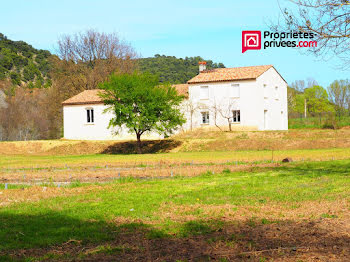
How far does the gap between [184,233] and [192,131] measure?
4296 cm

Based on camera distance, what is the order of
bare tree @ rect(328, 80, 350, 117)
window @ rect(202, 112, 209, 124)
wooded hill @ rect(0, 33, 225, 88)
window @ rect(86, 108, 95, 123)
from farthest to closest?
wooded hill @ rect(0, 33, 225, 88), bare tree @ rect(328, 80, 350, 117), window @ rect(86, 108, 95, 123), window @ rect(202, 112, 209, 124)

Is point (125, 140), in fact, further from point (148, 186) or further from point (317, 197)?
point (317, 197)

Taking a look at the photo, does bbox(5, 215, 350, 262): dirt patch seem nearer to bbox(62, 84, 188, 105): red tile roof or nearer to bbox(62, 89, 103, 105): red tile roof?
bbox(62, 84, 188, 105): red tile roof

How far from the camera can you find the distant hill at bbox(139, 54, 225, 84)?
9175 centimetres

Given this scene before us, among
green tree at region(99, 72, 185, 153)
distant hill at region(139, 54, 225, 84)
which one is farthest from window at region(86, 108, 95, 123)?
distant hill at region(139, 54, 225, 84)

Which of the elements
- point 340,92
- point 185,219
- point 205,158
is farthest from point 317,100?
point 185,219

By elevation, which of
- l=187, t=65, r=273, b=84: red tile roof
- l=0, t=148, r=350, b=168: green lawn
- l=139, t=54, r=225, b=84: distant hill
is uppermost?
l=139, t=54, r=225, b=84: distant hill

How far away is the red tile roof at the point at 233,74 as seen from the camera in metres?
50.3

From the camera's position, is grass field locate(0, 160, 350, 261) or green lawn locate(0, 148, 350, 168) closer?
grass field locate(0, 160, 350, 261)

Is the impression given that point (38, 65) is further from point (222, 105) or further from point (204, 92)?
point (222, 105)

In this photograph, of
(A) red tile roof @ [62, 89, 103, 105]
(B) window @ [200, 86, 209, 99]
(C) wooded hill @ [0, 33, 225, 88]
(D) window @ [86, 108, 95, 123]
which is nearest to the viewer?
(B) window @ [200, 86, 209, 99]

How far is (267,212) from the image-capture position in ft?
32.2

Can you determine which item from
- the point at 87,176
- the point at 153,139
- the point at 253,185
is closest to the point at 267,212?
the point at 253,185

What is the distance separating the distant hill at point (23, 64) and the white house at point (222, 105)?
57.7 meters
